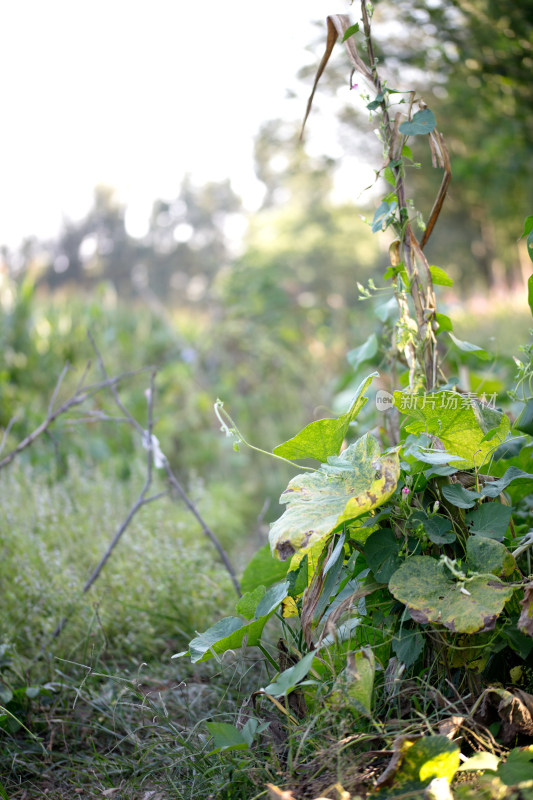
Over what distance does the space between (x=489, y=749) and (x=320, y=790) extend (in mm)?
247

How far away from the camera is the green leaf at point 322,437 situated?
1056mm

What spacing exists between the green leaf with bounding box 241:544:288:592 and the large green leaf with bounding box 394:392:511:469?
418mm

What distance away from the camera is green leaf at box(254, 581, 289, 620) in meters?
0.98

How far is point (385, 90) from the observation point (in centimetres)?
111

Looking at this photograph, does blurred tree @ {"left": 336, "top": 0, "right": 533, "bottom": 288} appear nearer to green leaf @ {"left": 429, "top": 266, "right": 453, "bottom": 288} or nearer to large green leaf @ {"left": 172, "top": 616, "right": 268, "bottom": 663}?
green leaf @ {"left": 429, "top": 266, "right": 453, "bottom": 288}

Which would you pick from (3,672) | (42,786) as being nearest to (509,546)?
(42,786)

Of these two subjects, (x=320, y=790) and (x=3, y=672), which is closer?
(x=320, y=790)

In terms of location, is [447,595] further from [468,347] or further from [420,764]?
[468,347]

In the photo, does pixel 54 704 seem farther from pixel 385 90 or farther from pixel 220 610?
pixel 385 90

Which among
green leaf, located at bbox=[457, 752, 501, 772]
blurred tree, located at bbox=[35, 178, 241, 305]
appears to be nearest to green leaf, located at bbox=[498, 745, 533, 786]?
green leaf, located at bbox=[457, 752, 501, 772]

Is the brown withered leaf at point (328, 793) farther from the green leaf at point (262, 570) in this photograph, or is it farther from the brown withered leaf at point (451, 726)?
the green leaf at point (262, 570)

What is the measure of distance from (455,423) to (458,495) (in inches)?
5.7

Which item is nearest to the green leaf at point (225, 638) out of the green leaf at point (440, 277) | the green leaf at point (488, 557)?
the green leaf at point (488, 557)

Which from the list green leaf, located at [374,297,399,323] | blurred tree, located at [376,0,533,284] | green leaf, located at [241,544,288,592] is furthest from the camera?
blurred tree, located at [376,0,533,284]
